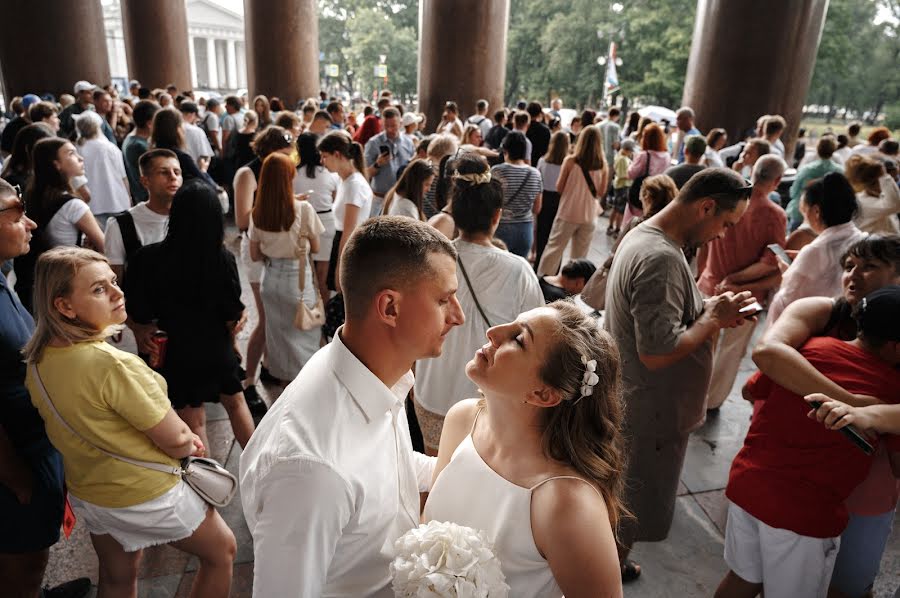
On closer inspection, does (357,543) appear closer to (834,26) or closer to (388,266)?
(388,266)

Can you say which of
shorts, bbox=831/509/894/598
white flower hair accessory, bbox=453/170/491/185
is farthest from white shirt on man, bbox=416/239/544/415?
shorts, bbox=831/509/894/598

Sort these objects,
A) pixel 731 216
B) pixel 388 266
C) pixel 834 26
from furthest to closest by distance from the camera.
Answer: pixel 834 26 → pixel 731 216 → pixel 388 266

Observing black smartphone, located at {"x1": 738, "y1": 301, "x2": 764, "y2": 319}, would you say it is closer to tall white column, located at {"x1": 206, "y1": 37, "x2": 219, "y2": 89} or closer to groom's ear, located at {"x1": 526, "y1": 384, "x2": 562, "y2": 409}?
groom's ear, located at {"x1": 526, "y1": 384, "x2": 562, "y2": 409}

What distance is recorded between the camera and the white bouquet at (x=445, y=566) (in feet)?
4.37

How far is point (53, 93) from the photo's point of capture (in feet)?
50.9

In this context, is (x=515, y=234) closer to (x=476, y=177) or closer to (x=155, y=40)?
(x=476, y=177)

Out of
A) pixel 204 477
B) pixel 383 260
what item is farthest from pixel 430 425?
pixel 383 260

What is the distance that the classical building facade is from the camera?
72500 millimetres

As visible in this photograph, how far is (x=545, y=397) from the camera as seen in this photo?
173 cm

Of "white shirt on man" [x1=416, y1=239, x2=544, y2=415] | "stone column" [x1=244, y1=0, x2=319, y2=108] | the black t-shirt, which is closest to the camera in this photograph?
"white shirt on man" [x1=416, y1=239, x2=544, y2=415]

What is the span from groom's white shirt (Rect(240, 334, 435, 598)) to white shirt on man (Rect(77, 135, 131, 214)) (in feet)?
19.8

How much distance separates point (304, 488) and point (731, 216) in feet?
7.83

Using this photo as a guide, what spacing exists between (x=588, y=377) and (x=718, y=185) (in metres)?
1.57

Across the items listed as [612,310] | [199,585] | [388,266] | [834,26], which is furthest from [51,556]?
[834,26]
